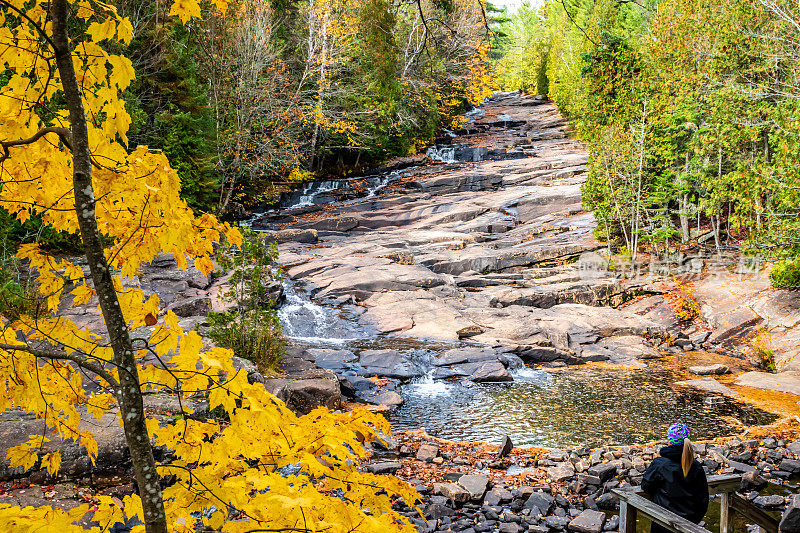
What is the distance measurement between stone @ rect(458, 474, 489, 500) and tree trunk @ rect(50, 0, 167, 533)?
517 cm

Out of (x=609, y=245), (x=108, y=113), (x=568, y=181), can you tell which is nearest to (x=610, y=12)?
(x=568, y=181)

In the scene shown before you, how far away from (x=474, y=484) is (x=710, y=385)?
6759 mm

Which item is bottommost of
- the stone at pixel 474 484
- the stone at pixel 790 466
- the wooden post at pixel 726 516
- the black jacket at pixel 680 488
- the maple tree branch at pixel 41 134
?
the stone at pixel 790 466

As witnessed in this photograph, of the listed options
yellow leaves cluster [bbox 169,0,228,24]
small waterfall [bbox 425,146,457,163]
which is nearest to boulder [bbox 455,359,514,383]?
yellow leaves cluster [bbox 169,0,228,24]

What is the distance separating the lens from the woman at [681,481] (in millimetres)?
4570

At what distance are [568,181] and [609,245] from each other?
9.20 metres

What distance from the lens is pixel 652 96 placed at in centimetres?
1680

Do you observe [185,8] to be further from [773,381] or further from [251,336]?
[773,381]

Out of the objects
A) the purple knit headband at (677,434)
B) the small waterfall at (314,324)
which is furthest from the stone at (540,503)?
the small waterfall at (314,324)

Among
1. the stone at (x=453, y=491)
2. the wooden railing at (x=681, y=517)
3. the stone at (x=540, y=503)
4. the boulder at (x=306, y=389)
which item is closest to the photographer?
the wooden railing at (x=681, y=517)

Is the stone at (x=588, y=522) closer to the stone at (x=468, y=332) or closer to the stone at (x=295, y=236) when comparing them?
the stone at (x=468, y=332)

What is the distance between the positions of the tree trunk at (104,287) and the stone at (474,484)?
517cm

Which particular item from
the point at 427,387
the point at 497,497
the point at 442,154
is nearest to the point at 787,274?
the point at 427,387

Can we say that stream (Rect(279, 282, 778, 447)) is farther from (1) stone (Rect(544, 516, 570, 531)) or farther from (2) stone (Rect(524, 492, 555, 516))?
(1) stone (Rect(544, 516, 570, 531))
